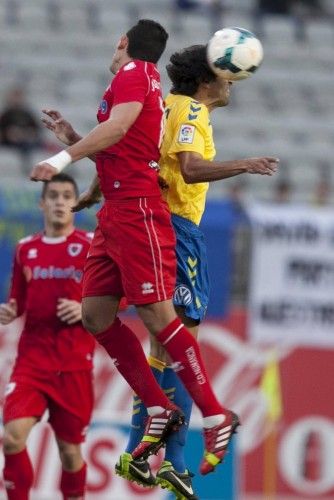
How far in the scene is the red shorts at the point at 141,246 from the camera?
8.46m

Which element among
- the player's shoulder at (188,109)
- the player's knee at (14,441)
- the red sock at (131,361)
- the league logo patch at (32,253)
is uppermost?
the player's shoulder at (188,109)

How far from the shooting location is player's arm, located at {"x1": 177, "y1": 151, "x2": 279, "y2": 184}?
8.21m

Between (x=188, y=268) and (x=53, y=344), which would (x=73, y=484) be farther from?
(x=188, y=268)

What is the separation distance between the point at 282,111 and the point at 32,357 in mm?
8513

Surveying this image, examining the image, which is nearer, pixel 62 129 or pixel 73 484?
pixel 62 129

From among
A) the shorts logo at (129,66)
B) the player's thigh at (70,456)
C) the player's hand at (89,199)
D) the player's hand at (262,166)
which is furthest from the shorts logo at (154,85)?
the player's thigh at (70,456)

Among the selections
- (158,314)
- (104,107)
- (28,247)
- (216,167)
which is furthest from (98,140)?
(28,247)

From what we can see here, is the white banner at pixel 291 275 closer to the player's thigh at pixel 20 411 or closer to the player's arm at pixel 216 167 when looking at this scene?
the player's thigh at pixel 20 411

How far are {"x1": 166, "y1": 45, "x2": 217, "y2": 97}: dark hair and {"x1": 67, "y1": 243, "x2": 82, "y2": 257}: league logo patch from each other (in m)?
2.00

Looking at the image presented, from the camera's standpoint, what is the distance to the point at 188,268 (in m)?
8.93

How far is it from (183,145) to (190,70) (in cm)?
51

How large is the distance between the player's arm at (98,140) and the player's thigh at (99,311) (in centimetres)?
97

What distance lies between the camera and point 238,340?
1412 cm

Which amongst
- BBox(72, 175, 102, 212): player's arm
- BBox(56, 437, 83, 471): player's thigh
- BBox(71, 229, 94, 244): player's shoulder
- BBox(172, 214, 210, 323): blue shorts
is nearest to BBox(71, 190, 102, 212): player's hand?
BBox(72, 175, 102, 212): player's arm
